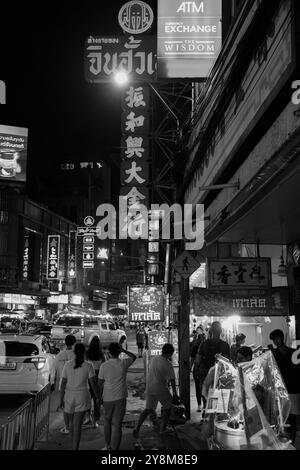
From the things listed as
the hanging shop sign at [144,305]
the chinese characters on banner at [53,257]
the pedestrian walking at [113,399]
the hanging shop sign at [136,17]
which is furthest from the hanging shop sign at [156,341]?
the chinese characters on banner at [53,257]

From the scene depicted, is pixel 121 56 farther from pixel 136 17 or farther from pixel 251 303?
pixel 251 303

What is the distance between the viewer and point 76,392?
7.73m

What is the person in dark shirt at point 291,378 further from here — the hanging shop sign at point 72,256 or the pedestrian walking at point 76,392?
the hanging shop sign at point 72,256

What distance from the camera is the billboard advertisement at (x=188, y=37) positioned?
39.1ft

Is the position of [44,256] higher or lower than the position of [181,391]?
higher

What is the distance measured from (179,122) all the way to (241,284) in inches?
305

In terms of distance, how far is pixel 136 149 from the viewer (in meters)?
16.5

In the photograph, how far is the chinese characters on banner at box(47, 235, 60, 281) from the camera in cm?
5247

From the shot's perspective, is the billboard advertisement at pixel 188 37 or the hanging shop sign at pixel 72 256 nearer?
the billboard advertisement at pixel 188 37

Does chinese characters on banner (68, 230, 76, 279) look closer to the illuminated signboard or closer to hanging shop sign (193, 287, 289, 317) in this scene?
the illuminated signboard

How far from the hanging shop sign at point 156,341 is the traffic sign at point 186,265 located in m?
4.78

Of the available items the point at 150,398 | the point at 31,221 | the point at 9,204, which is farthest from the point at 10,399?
the point at 31,221
